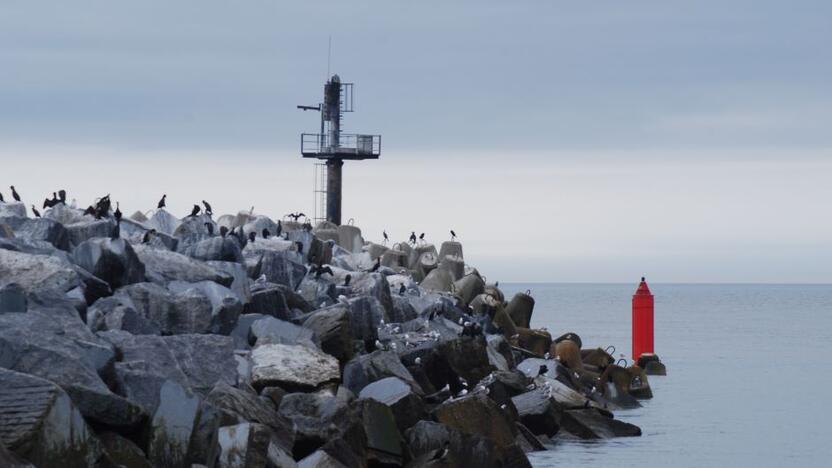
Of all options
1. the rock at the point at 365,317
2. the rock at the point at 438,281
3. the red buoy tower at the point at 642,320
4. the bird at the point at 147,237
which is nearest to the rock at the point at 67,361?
the rock at the point at 365,317

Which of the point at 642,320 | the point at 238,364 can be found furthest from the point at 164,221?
the point at 642,320

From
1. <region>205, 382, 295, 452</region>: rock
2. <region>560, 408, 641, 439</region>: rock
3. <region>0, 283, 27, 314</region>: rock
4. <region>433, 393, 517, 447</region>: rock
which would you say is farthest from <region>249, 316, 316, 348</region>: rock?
<region>560, 408, 641, 439</region>: rock

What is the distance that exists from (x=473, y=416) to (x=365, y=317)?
3.11 metres

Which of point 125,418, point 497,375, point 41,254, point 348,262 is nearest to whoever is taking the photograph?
point 125,418

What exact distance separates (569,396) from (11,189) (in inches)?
372

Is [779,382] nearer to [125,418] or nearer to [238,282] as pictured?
[238,282]

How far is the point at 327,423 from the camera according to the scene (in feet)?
42.1

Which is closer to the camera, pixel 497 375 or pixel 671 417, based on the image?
pixel 497 375

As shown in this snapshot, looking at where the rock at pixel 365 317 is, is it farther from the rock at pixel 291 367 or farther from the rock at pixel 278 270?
the rock at pixel 291 367

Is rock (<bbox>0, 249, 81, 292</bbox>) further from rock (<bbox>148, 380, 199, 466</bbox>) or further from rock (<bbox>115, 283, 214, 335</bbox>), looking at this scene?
rock (<bbox>148, 380, 199, 466</bbox>)

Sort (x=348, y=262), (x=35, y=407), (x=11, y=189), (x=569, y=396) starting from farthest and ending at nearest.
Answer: (x=348, y=262)
(x=11, y=189)
(x=569, y=396)
(x=35, y=407)

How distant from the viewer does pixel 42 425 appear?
9.88 meters

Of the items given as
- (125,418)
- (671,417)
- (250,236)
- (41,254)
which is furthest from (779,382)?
(125,418)

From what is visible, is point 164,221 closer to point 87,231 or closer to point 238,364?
point 87,231
